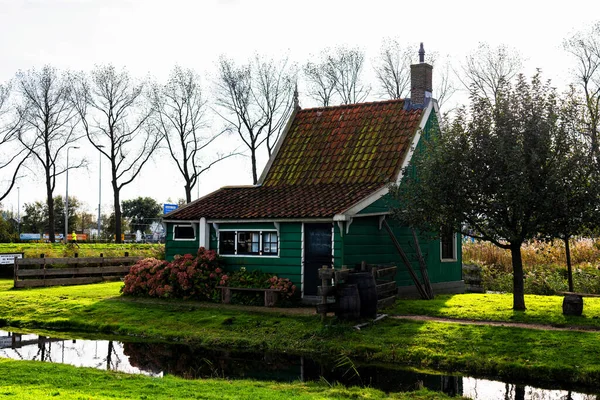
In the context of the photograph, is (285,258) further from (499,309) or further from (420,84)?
(420,84)

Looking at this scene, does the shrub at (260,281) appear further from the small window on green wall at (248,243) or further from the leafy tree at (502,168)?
the leafy tree at (502,168)

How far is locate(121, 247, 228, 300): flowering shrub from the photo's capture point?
20234 mm

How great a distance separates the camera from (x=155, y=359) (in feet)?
45.5

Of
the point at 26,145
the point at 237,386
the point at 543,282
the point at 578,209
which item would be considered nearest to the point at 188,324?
the point at 237,386

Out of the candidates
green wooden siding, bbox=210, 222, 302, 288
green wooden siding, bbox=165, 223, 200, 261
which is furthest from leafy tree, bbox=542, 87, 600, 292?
green wooden siding, bbox=165, 223, 200, 261

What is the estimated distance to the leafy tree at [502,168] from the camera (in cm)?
1586

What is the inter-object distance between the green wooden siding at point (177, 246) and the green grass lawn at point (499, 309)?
7.17 meters

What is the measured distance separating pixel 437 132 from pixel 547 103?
3.27 metres

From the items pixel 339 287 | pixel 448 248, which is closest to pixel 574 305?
pixel 339 287

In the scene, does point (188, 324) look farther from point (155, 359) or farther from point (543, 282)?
point (543, 282)

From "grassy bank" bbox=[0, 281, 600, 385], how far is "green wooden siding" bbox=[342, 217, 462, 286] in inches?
68.5

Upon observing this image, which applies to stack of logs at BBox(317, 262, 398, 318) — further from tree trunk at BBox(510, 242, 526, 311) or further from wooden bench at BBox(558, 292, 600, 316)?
wooden bench at BBox(558, 292, 600, 316)

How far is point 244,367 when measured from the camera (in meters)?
13.0

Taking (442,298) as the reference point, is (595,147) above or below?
above
